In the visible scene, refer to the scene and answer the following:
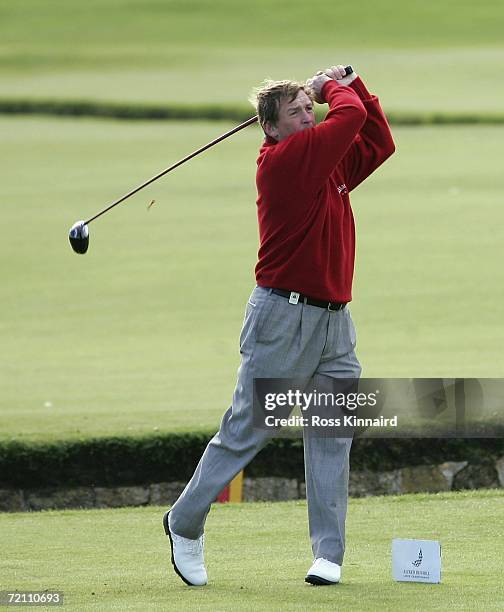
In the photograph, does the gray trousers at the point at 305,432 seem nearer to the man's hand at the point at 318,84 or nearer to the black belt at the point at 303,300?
the black belt at the point at 303,300

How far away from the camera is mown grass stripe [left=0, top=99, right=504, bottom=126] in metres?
29.3

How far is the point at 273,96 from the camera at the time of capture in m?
5.09

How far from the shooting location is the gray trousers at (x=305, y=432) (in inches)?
200

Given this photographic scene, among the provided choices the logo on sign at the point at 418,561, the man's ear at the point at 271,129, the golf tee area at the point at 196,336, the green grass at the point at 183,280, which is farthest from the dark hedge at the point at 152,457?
the man's ear at the point at 271,129

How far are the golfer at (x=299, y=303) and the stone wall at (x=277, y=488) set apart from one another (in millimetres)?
2548

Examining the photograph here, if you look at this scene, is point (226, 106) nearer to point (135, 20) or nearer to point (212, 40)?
point (212, 40)

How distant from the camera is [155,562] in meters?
5.67

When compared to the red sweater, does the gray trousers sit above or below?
below

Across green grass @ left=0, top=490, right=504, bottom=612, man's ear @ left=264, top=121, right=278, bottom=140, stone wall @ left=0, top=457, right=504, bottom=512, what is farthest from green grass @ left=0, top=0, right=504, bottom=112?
man's ear @ left=264, top=121, right=278, bottom=140

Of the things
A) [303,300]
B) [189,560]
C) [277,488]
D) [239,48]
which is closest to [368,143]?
[303,300]

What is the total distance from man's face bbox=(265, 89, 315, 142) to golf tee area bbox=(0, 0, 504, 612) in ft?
2.53

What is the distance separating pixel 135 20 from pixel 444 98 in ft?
87.8

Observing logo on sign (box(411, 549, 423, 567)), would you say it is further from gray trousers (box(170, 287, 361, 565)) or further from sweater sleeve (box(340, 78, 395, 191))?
sweater sleeve (box(340, 78, 395, 191))

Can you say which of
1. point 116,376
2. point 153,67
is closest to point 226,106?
point 153,67
